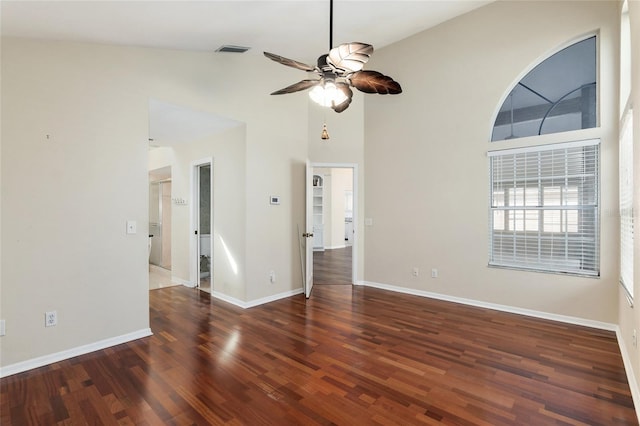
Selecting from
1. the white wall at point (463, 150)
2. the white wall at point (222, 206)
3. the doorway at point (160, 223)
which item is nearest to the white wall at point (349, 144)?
the white wall at point (463, 150)

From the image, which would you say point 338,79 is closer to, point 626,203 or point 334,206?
point 626,203

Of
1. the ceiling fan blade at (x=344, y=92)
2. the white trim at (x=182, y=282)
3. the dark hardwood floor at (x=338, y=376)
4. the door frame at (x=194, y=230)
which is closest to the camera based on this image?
the dark hardwood floor at (x=338, y=376)

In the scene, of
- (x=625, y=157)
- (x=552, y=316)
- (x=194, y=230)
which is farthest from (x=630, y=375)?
(x=194, y=230)

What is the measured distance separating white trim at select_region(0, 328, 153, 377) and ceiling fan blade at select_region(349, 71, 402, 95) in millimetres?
3336

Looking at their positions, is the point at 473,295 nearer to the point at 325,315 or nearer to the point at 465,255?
the point at 465,255

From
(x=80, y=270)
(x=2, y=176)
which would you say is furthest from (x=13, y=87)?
(x=80, y=270)

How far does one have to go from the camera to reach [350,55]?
7.57 feet

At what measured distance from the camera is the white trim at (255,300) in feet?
14.1

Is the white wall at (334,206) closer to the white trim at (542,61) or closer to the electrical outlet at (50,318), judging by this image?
the white trim at (542,61)

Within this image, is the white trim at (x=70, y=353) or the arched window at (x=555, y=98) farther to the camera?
the arched window at (x=555, y=98)

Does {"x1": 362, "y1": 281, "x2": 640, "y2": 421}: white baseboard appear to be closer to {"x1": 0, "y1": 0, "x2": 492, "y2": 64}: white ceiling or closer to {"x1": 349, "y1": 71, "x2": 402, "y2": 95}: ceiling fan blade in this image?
{"x1": 349, "y1": 71, "x2": 402, "y2": 95}: ceiling fan blade

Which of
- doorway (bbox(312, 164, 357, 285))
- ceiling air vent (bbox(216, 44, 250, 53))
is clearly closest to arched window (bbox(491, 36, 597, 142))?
ceiling air vent (bbox(216, 44, 250, 53))

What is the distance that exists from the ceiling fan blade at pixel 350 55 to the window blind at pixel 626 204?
2221 millimetres

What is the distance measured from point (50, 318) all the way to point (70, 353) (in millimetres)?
378
